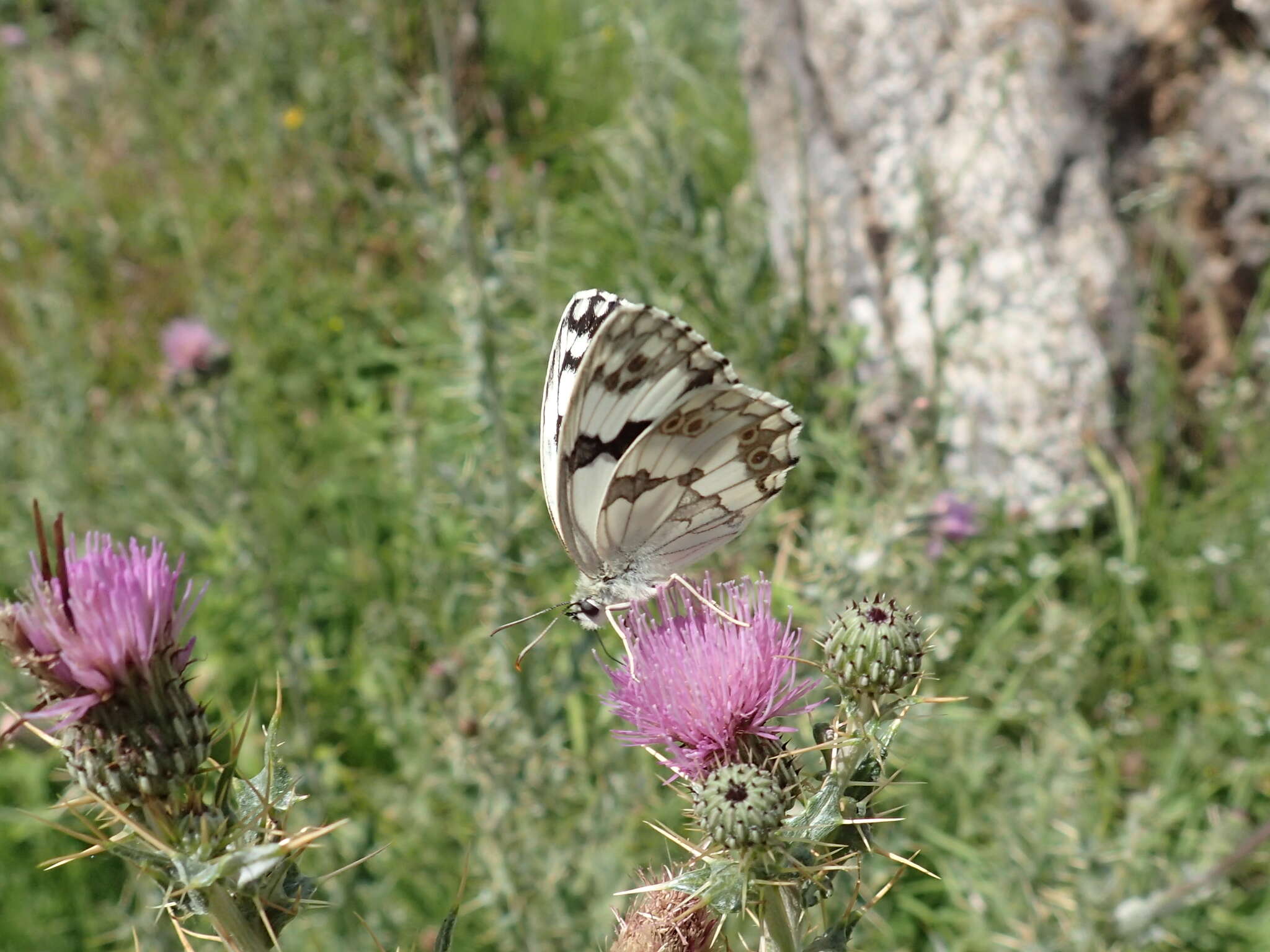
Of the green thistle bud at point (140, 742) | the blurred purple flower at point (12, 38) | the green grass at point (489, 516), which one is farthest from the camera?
the blurred purple flower at point (12, 38)

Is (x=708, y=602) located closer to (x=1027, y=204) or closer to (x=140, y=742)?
(x=140, y=742)

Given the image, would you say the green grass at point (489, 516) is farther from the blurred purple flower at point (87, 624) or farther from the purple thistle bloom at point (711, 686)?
the blurred purple flower at point (87, 624)

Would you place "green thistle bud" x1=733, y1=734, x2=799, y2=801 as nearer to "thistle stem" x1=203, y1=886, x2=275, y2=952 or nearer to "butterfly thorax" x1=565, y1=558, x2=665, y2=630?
"butterfly thorax" x1=565, y1=558, x2=665, y2=630

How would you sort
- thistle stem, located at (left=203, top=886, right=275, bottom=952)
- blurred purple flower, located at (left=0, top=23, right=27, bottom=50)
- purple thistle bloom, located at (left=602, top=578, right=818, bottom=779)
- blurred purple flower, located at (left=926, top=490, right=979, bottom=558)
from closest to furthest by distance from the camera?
thistle stem, located at (left=203, top=886, right=275, bottom=952) → purple thistle bloom, located at (left=602, top=578, right=818, bottom=779) → blurred purple flower, located at (left=926, top=490, right=979, bottom=558) → blurred purple flower, located at (left=0, top=23, right=27, bottom=50)

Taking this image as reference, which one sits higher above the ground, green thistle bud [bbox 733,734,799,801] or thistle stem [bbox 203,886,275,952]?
thistle stem [bbox 203,886,275,952]

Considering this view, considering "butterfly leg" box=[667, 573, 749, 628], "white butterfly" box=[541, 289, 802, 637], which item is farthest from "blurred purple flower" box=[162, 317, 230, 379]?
"butterfly leg" box=[667, 573, 749, 628]

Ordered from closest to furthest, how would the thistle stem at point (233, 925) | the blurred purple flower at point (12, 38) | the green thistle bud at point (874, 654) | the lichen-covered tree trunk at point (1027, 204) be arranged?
the thistle stem at point (233, 925) < the green thistle bud at point (874, 654) < the lichen-covered tree trunk at point (1027, 204) < the blurred purple flower at point (12, 38)

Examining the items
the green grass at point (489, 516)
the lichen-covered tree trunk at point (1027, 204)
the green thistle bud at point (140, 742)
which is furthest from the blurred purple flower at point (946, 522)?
the green thistle bud at point (140, 742)
